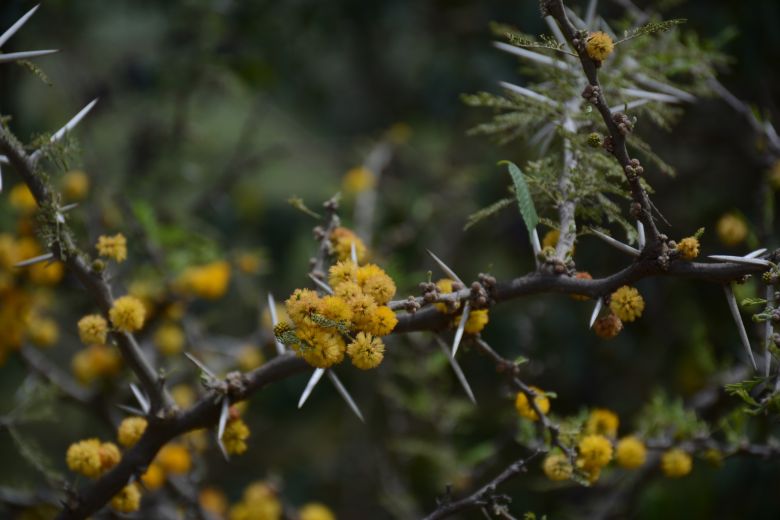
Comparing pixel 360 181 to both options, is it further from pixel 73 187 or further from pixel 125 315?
pixel 125 315

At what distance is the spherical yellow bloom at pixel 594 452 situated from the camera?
131cm

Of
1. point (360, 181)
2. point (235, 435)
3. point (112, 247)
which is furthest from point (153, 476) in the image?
point (360, 181)

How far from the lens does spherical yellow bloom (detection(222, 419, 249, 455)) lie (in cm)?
133

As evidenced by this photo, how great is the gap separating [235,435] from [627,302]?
0.71 meters

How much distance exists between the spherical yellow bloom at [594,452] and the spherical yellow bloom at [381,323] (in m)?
0.47

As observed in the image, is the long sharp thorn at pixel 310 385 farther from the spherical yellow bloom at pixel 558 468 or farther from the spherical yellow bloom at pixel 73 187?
the spherical yellow bloom at pixel 73 187

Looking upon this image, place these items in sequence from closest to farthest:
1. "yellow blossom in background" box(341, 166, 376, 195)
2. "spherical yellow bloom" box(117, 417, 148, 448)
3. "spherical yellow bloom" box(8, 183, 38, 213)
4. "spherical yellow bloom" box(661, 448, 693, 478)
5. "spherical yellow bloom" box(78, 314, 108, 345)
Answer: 1. "spherical yellow bloom" box(78, 314, 108, 345)
2. "spherical yellow bloom" box(117, 417, 148, 448)
3. "spherical yellow bloom" box(661, 448, 693, 478)
4. "spherical yellow bloom" box(8, 183, 38, 213)
5. "yellow blossom in background" box(341, 166, 376, 195)

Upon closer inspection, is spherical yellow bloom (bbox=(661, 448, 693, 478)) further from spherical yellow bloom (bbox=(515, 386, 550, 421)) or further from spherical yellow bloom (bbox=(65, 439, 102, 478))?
spherical yellow bloom (bbox=(65, 439, 102, 478))

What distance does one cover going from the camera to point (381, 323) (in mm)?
1091

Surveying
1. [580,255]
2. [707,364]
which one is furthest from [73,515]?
[580,255]

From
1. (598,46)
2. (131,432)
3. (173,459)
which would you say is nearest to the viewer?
(598,46)

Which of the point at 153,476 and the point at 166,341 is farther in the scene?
the point at 166,341

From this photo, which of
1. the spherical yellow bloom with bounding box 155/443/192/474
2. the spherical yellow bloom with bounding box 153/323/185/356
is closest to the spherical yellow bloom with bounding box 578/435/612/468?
the spherical yellow bloom with bounding box 155/443/192/474

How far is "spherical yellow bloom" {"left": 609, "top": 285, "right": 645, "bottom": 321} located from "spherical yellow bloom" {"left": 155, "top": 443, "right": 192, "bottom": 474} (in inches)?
45.4
